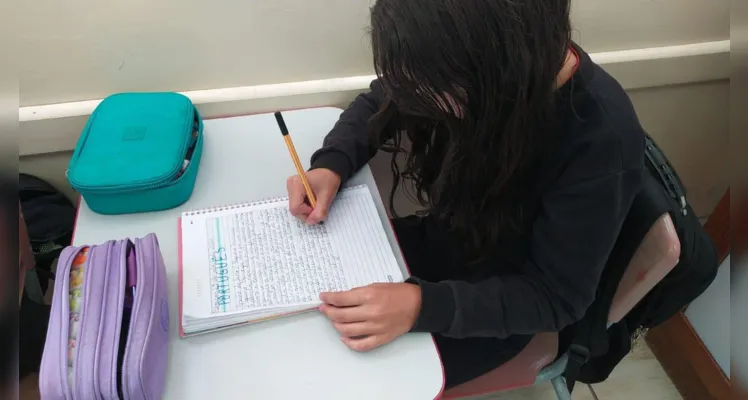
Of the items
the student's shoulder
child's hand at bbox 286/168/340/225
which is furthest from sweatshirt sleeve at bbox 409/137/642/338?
child's hand at bbox 286/168/340/225

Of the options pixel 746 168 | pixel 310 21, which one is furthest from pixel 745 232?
pixel 310 21

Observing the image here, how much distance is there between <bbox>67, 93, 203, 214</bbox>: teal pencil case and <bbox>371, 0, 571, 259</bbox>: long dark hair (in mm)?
398

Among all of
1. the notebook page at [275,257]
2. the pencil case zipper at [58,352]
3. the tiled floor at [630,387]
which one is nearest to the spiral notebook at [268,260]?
the notebook page at [275,257]

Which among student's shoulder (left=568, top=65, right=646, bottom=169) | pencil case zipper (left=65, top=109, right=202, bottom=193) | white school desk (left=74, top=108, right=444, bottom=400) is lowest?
white school desk (left=74, top=108, right=444, bottom=400)

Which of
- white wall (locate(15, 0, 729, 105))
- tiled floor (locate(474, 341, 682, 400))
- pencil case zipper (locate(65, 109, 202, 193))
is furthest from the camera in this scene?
tiled floor (locate(474, 341, 682, 400))

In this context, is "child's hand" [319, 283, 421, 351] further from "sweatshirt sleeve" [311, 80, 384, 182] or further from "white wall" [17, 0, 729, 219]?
"white wall" [17, 0, 729, 219]

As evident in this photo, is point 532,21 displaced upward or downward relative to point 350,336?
upward

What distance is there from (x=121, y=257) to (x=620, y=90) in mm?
682

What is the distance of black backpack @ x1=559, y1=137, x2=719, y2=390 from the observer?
2.61 feet

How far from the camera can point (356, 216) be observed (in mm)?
927

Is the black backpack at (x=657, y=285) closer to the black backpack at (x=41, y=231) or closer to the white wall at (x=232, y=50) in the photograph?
the white wall at (x=232, y=50)

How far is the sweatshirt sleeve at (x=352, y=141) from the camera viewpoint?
98 centimetres

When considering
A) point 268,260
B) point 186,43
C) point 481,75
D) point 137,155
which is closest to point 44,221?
point 137,155

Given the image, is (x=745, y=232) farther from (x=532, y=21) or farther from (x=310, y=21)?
(x=310, y=21)
